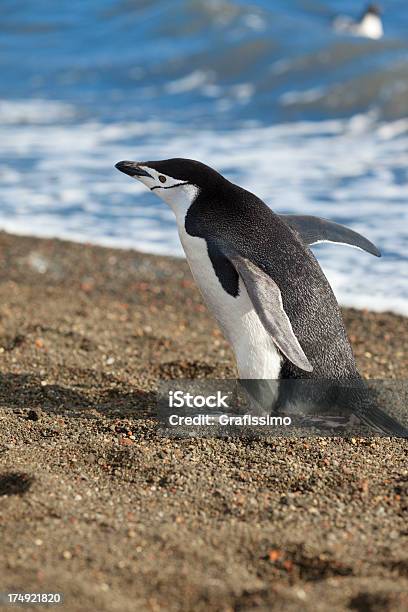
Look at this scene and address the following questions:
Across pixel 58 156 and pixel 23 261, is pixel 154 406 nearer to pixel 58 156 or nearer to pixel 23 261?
pixel 23 261

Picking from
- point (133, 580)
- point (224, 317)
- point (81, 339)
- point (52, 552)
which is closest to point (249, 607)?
point (133, 580)

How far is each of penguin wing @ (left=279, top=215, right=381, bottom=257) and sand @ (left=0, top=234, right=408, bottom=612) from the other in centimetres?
73

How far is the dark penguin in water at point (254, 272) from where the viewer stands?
3.47 meters

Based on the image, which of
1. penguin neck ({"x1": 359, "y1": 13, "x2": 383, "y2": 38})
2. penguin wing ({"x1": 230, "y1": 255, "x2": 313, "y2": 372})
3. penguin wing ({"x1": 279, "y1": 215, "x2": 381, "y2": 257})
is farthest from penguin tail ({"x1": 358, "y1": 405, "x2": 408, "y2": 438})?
A: penguin neck ({"x1": 359, "y1": 13, "x2": 383, "y2": 38})

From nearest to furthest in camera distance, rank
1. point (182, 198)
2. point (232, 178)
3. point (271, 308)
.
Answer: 1. point (271, 308)
2. point (182, 198)
3. point (232, 178)

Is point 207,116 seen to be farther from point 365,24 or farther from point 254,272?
point 254,272

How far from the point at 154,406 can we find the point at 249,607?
160 centimetres

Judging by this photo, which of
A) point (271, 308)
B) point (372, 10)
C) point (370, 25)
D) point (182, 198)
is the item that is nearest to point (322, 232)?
point (182, 198)

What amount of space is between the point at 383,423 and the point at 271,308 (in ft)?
2.34

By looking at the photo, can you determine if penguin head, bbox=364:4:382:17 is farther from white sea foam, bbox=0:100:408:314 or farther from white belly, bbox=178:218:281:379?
white belly, bbox=178:218:281:379

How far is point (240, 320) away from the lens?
3.50 metres

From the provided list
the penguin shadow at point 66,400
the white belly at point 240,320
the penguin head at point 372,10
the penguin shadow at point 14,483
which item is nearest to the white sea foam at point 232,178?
the penguin shadow at point 66,400

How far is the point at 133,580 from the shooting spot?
2422 millimetres

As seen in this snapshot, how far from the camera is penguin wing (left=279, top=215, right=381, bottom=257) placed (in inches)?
154
